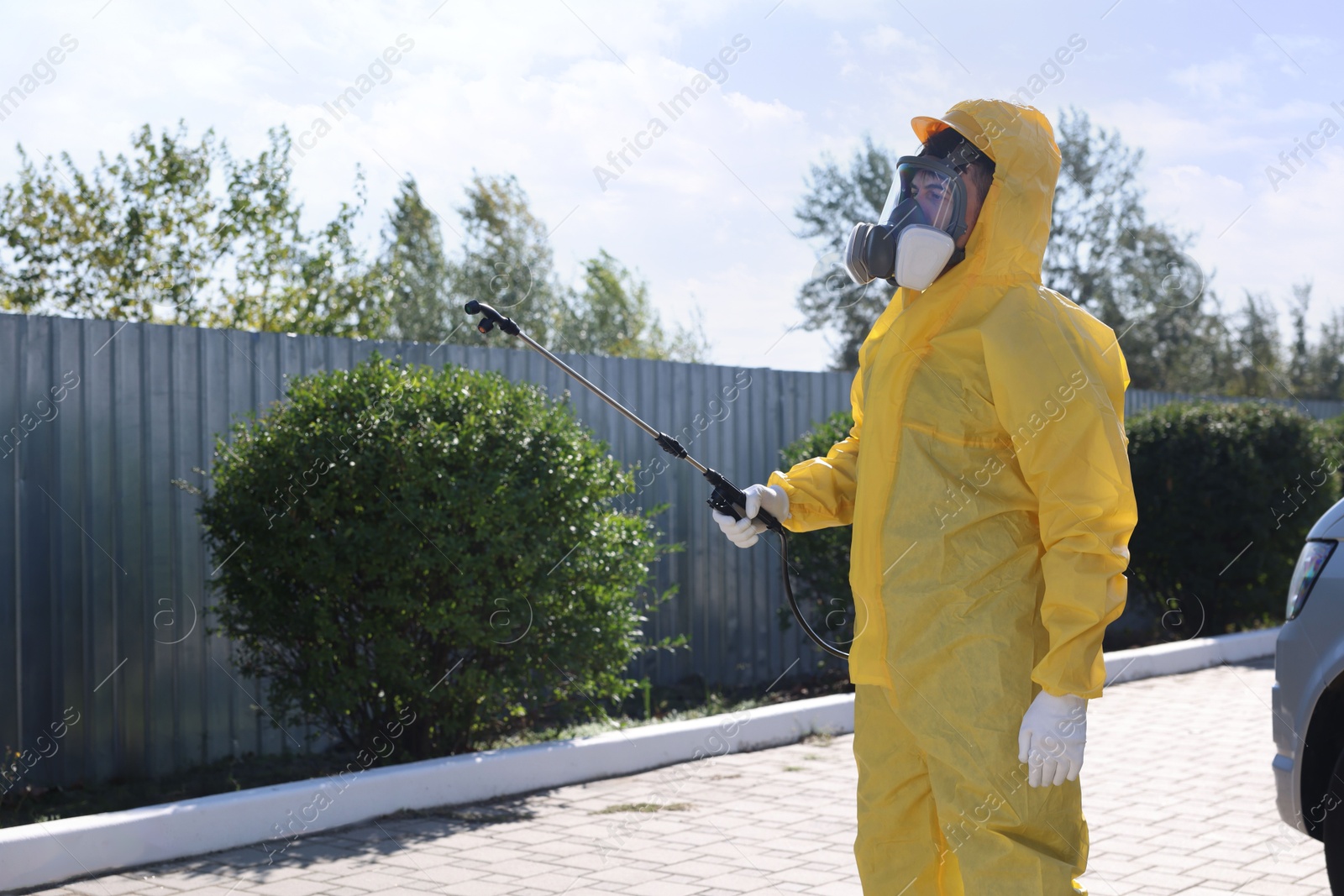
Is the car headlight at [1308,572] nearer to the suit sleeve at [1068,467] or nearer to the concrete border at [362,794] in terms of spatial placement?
the suit sleeve at [1068,467]

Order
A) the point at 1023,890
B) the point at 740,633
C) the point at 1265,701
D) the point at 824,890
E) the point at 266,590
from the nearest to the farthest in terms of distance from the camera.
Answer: the point at 1023,890 < the point at 824,890 < the point at 266,590 < the point at 1265,701 < the point at 740,633

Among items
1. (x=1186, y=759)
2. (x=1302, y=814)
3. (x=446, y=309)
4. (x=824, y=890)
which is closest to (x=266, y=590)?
(x=824, y=890)

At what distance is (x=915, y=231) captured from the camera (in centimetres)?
275

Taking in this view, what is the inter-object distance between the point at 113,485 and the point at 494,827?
288 centimetres

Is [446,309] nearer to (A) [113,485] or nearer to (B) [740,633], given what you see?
(B) [740,633]

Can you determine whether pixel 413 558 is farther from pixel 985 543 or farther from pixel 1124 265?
pixel 1124 265

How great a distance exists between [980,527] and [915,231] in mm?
701

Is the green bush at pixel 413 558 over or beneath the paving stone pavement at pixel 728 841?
over

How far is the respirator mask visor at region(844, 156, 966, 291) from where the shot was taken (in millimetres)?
2760

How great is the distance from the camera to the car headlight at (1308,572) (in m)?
3.89

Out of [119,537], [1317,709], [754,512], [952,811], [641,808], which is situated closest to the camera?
[952,811]

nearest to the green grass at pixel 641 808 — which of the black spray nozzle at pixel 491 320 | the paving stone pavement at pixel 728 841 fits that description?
the paving stone pavement at pixel 728 841

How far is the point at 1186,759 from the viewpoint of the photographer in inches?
254

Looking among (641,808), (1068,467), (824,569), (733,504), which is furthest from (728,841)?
(824,569)
